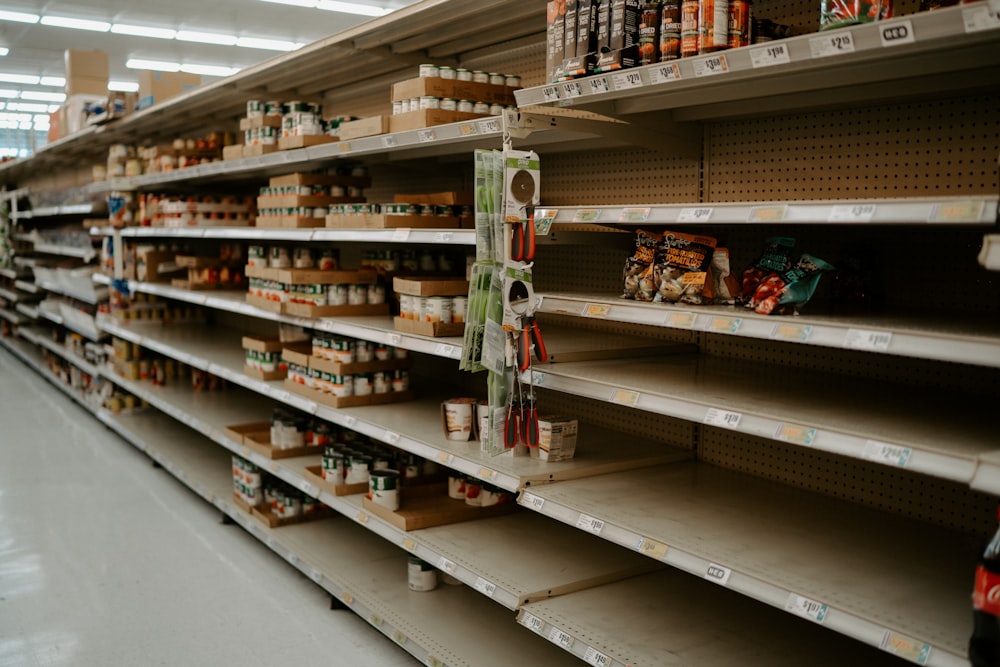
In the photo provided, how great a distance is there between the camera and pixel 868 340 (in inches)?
62.9

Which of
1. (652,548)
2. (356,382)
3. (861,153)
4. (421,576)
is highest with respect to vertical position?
(861,153)

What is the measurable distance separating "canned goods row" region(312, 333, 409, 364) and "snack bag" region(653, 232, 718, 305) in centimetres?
168

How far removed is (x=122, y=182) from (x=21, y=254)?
210 inches

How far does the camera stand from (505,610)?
9.94 ft

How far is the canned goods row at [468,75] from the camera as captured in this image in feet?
9.73

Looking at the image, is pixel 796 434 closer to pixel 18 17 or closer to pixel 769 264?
pixel 769 264

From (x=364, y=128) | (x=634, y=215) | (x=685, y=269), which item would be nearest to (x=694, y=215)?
(x=634, y=215)

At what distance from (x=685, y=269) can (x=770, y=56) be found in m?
0.66

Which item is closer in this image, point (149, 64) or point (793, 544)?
point (793, 544)

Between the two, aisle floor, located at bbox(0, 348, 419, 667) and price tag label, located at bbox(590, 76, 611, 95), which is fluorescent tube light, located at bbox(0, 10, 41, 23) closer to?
aisle floor, located at bbox(0, 348, 419, 667)

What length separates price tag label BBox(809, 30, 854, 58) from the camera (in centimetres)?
151

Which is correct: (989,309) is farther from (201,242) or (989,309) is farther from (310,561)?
(201,242)

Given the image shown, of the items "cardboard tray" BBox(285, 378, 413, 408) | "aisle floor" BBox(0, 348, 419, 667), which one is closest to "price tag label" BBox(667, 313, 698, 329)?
"aisle floor" BBox(0, 348, 419, 667)

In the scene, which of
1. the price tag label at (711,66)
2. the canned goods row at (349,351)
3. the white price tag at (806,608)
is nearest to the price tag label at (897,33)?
the price tag label at (711,66)
